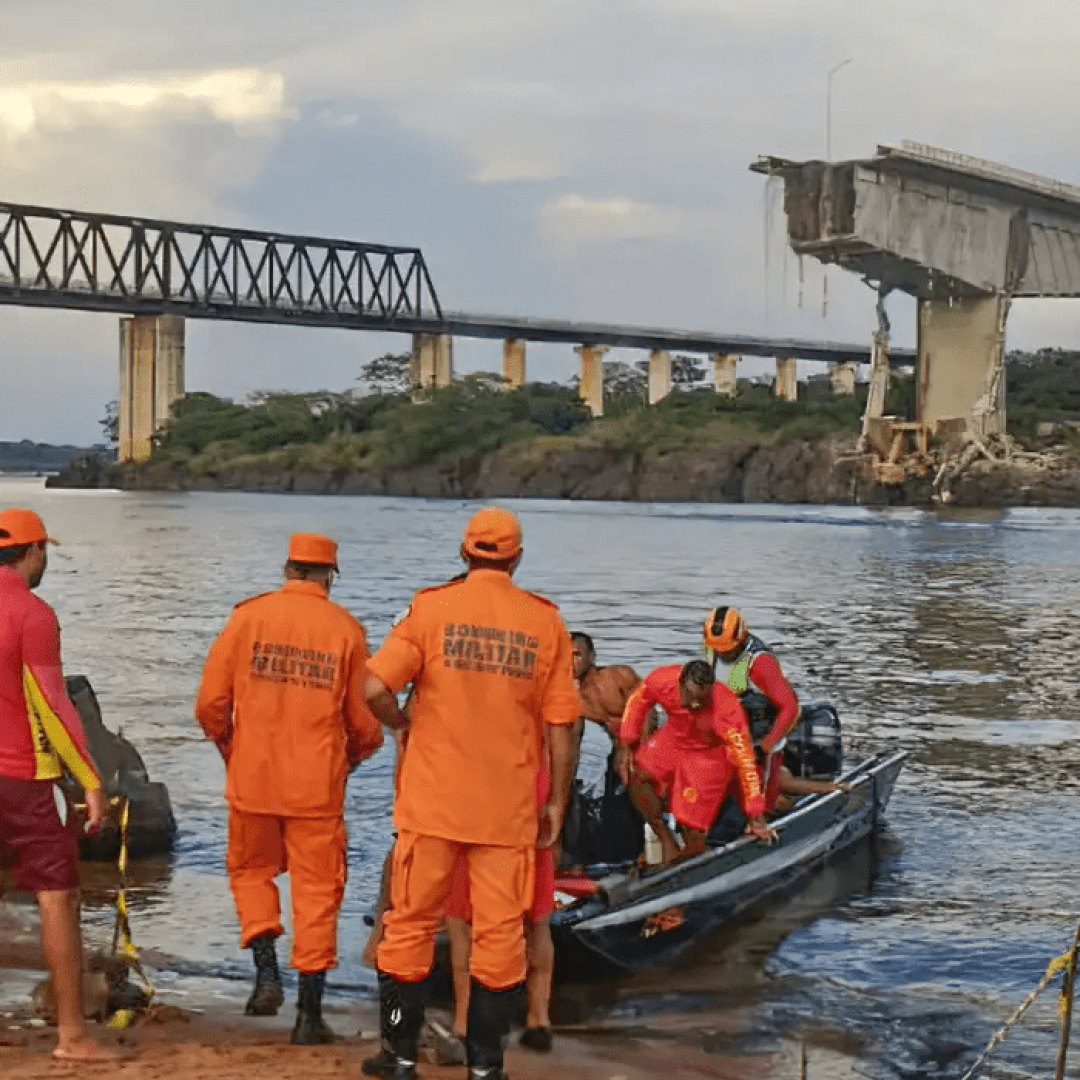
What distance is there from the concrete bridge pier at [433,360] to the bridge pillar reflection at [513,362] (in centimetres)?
525

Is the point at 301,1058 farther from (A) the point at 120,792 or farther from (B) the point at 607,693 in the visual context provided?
(A) the point at 120,792

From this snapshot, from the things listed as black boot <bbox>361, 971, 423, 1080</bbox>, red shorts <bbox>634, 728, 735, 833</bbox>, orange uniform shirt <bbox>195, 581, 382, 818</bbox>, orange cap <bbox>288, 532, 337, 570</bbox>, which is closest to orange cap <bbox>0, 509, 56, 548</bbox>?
orange uniform shirt <bbox>195, 581, 382, 818</bbox>

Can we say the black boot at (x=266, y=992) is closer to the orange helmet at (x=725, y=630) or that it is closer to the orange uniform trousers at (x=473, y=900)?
the orange uniform trousers at (x=473, y=900)

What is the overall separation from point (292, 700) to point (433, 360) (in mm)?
135572

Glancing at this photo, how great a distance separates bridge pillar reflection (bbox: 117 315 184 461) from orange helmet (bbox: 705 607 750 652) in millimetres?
121481

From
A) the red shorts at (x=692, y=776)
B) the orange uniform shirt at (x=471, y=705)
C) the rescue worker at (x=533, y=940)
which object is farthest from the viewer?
the red shorts at (x=692, y=776)

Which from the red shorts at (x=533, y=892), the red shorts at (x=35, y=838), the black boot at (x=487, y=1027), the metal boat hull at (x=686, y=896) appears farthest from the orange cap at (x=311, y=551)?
the metal boat hull at (x=686, y=896)

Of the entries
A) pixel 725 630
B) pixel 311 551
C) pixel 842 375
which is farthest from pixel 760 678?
pixel 842 375

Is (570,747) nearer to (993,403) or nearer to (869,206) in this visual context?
(869,206)

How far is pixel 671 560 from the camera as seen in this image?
186 feet

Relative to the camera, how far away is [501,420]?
432ft

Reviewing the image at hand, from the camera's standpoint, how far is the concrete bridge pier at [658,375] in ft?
508

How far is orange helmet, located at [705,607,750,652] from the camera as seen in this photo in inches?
425

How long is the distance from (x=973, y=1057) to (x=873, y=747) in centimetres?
1022
